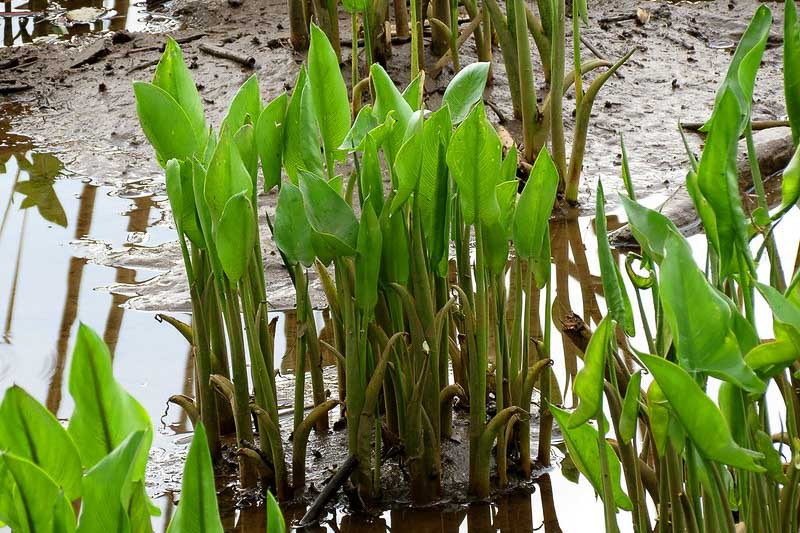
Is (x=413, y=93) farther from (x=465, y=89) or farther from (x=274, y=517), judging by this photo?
(x=274, y=517)

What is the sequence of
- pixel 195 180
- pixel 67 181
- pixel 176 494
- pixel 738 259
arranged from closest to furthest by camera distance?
pixel 738 259, pixel 195 180, pixel 176 494, pixel 67 181

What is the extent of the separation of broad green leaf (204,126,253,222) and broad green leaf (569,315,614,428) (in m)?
0.64

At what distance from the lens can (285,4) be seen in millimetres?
4922

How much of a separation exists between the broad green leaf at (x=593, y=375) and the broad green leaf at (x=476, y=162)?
20.8 inches

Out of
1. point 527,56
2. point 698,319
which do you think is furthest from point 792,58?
point 527,56

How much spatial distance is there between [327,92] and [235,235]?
34cm

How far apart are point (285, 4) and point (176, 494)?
3.40 meters

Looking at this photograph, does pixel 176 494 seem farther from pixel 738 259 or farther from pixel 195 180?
pixel 738 259

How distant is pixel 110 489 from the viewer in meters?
0.76

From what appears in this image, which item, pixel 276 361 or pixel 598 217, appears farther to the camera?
pixel 276 361

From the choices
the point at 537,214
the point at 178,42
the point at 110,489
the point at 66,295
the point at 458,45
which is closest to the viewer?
the point at 110,489

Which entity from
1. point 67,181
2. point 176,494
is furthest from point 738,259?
point 67,181

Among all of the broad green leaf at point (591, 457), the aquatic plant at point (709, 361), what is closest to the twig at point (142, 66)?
the aquatic plant at point (709, 361)

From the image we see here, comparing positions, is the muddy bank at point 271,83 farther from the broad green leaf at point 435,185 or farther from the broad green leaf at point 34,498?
the broad green leaf at point 34,498
